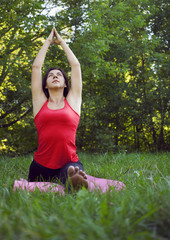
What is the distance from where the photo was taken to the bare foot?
2188mm

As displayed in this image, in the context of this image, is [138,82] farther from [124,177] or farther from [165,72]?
[124,177]

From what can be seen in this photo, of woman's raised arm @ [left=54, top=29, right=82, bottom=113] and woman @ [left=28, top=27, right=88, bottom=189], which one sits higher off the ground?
woman's raised arm @ [left=54, top=29, right=82, bottom=113]

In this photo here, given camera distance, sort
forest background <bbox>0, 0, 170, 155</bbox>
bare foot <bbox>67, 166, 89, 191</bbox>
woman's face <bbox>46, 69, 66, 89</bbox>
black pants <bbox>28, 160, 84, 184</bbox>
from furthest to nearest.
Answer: forest background <bbox>0, 0, 170, 155</bbox> < woman's face <bbox>46, 69, 66, 89</bbox> < black pants <bbox>28, 160, 84, 184</bbox> < bare foot <bbox>67, 166, 89, 191</bbox>

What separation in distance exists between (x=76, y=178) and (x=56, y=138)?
2.37 feet

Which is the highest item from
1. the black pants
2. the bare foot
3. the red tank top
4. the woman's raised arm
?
the woman's raised arm

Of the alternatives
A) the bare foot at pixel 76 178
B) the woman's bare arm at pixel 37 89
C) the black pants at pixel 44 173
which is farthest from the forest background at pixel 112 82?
the bare foot at pixel 76 178

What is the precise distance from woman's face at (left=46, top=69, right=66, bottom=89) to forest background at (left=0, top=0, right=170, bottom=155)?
2.92m

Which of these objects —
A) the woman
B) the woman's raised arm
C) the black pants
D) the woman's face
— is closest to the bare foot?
the woman

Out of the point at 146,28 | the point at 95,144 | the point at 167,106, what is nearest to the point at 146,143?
the point at 167,106

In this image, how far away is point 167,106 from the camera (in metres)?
8.55

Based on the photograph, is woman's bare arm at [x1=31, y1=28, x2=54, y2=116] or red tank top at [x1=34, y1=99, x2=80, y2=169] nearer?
red tank top at [x1=34, y1=99, x2=80, y2=169]

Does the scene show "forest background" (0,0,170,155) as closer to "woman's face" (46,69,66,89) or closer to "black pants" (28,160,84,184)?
"woman's face" (46,69,66,89)

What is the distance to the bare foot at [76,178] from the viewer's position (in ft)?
7.18

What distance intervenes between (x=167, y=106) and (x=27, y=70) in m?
4.77
